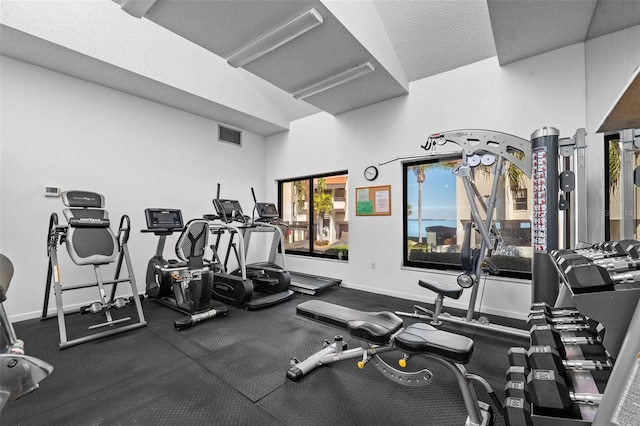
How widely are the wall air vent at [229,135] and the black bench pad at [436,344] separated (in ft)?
16.2

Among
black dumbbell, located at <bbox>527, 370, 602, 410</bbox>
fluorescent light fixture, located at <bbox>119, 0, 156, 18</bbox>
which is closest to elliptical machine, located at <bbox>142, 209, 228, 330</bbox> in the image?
fluorescent light fixture, located at <bbox>119, 0, 156, 18</bbox>

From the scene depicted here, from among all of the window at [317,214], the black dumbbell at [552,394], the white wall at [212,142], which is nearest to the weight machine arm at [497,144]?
the white wall at [212,142]

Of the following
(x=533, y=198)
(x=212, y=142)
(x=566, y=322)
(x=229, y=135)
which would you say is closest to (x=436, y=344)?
(x=566, y=322)

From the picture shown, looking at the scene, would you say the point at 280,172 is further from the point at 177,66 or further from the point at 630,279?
the point at 630,279

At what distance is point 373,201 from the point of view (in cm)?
452

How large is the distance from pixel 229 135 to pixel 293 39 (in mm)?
2986

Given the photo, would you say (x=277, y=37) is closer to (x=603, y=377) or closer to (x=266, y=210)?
(x=266, y=210)

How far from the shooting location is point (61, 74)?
356cm

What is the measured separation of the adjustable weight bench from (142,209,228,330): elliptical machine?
5.21ft

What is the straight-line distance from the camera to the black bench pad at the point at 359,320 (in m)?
1.73

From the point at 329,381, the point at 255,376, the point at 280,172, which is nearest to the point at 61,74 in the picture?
the point at 280,172

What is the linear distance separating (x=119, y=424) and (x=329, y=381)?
134 cm

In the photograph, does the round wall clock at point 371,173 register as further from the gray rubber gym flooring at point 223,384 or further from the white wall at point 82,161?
the white wall at point 82,161

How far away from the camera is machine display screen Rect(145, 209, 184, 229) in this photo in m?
3.54
